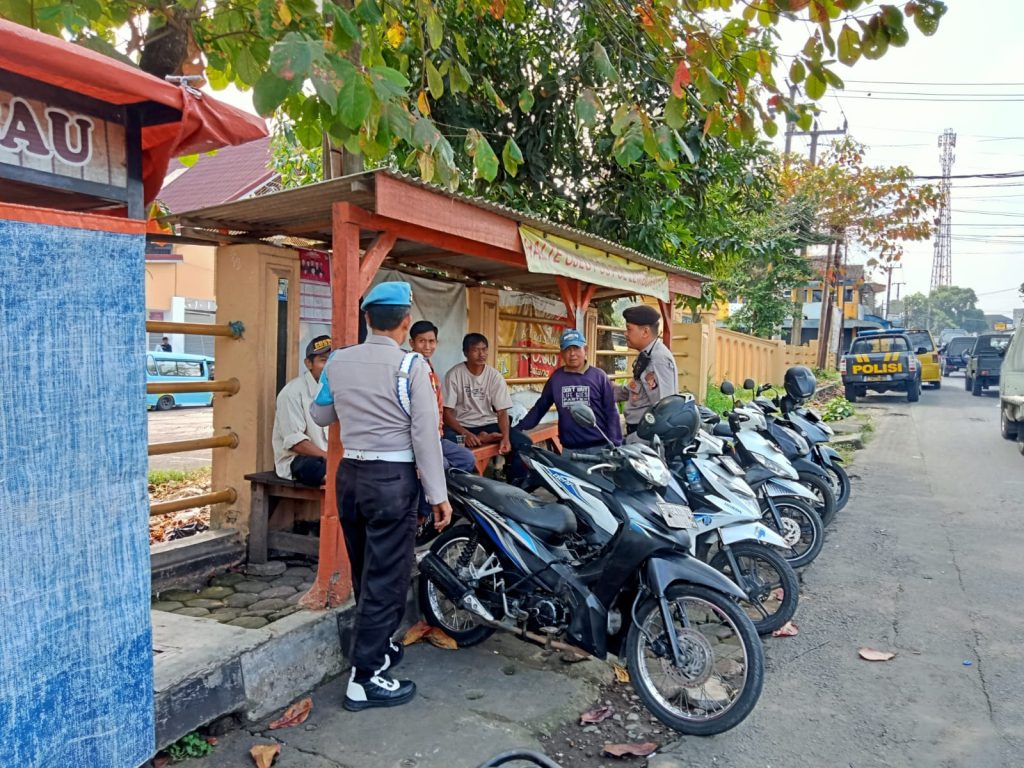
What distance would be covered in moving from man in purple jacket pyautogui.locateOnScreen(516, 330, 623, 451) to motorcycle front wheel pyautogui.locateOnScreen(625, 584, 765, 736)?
73.8 inches

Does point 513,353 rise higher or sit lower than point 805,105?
lower

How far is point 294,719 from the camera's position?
3.21m

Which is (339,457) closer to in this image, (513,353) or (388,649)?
(388,649)

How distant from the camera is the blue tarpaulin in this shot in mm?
2184

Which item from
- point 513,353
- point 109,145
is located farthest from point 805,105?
point 513,353

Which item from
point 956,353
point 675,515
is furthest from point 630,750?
point 956,353

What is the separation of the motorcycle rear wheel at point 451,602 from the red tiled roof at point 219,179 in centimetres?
1876

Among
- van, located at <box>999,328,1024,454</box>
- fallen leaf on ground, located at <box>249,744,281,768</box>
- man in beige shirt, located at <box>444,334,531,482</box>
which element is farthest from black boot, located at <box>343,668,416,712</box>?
van, located at <box>999,328,1024,454</box>

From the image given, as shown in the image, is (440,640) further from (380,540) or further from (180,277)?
(180,277)

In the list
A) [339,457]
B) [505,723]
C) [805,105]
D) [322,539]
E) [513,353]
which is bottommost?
[505,723]

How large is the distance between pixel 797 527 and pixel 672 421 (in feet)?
6.57

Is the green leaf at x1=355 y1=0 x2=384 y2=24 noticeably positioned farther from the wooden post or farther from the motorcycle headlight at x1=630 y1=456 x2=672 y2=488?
the motorcycle headlight at x1=630 y1=456 x2=672 y2=488

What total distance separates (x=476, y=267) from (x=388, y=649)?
14.2ft

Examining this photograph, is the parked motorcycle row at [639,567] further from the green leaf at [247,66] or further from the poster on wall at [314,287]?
the green leaf at [247,66]
